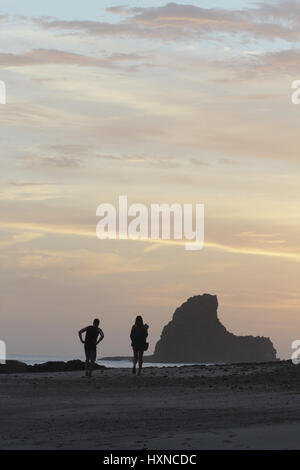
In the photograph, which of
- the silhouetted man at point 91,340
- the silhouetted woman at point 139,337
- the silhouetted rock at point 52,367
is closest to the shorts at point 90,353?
the silhouetted man at point 91,340

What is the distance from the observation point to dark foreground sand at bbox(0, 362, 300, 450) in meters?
17.6

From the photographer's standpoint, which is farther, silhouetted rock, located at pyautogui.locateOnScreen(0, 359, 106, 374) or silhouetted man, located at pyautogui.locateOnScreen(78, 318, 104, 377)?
silhouetted rock, located at pyautogui.locateOnScreen(0, 359, 106, 374)

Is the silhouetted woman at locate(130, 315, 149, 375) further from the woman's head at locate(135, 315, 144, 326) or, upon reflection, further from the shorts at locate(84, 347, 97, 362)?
the shorts at locate(84, 347, 97, 362)

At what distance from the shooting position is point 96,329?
34906 millimetres

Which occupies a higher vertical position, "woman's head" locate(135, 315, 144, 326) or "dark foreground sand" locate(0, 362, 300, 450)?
"woman's head" locate(135, 315, 144, 326)

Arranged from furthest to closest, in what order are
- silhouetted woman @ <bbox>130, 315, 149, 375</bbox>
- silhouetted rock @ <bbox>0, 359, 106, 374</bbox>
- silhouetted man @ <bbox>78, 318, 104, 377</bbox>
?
silhouetted rock @ <bbox>0, 359, 106, 374</bbox> < silhouetted woman @ <bbox>130, 315, 149, 375</bbox> < silhouetted man @ <bbox>78, 318, 104, 377</bbox>

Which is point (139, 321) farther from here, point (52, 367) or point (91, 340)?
point (52, 367)

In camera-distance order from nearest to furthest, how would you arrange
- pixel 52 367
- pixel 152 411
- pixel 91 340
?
pixel 152 411
pixel 91 340
pixel 52 367

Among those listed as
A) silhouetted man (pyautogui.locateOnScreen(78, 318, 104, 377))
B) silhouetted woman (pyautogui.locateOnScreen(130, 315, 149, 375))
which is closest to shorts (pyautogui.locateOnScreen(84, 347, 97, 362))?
silhouetted man (pyautogui.locateOnScreen(78, 318, 104, 377))

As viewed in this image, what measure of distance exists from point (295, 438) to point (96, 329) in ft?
60.0

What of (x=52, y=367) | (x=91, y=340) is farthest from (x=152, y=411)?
(x=52, y=367)

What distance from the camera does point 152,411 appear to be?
23.2 metres
